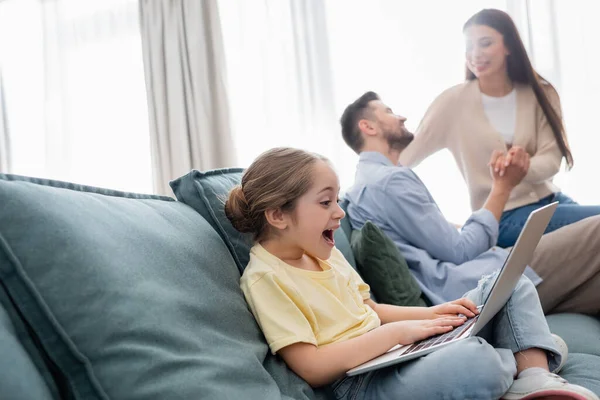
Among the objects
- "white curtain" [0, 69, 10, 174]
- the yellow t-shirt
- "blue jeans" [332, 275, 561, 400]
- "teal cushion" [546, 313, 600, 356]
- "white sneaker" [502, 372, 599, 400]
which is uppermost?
"white curtain" [0, 69, 10, 174]

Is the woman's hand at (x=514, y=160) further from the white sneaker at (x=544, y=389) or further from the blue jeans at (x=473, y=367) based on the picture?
the white sneaker at (x=544, y=389)

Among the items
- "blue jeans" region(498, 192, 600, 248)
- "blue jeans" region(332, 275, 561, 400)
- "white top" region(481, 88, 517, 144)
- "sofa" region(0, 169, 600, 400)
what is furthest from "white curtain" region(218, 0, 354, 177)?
"sofa" region(0, 169, 600, 400)

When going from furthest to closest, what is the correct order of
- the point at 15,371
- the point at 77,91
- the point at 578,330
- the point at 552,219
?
the point at 77,91
the point at 552,219
the point at 578,330
the point at 15,371

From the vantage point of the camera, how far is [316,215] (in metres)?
1.37

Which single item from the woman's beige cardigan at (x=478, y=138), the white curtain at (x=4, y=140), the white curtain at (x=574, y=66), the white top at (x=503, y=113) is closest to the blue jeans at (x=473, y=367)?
the woman's beige cardigan at (x=478, y=138)

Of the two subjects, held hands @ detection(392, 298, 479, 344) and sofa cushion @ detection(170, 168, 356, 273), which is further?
sofa cushion @ detection(170, 168, 356, 273)

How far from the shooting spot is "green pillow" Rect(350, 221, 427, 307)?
76.2 inches

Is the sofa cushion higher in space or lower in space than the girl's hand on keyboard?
higher

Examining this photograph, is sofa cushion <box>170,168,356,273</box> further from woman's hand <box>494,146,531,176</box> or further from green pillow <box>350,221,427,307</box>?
woman's hand <box>494,146,531,176</box>

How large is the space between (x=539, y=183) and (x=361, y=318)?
2.02m

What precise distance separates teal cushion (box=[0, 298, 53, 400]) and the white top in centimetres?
283

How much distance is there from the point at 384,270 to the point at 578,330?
0.56 m

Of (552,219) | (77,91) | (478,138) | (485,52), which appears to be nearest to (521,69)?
(485,52)

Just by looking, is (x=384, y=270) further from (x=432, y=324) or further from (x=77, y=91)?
(x=77, y=91)
